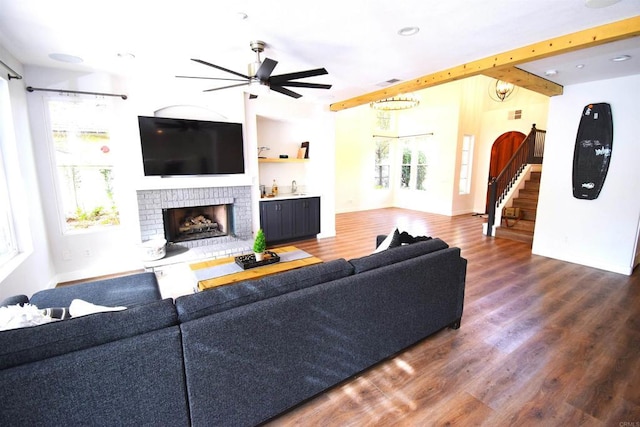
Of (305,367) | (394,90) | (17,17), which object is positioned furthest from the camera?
(394,90)

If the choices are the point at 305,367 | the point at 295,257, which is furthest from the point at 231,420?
the point at 295,257

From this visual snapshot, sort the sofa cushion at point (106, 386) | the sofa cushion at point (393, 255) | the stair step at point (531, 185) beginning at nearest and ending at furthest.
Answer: the sofa cushion at point (106, 386), the sofa cushion at point (393, 255), the stair step at point (531, 185)

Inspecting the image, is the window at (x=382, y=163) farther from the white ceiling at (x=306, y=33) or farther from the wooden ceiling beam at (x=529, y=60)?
the white ceiling at (x=306, y=33)

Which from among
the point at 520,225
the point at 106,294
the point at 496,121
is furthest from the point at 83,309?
the point at 496,121

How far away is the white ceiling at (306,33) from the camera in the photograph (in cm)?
229

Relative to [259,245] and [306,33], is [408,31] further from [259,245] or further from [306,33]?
[259,245]

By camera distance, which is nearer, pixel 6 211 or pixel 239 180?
pixel 6 211

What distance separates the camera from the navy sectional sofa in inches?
44.5

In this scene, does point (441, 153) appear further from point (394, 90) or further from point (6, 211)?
point (6, 211)

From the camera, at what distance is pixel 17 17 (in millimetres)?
2412

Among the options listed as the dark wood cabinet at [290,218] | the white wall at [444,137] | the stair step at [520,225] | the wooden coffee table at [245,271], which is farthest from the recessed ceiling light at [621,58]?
the white wall at [444,137]

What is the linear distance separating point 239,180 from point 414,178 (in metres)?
6.33

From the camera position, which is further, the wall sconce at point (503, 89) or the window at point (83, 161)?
the wall sconce at point (503, 89)

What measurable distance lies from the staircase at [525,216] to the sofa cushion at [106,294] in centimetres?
617
